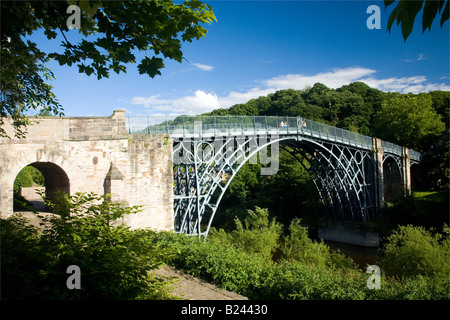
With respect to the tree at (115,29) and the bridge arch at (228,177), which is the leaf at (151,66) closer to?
the tree at (115,29)

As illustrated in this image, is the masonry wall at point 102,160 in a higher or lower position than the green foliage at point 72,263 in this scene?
higher

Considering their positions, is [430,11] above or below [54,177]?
above

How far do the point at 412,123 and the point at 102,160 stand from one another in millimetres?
38054

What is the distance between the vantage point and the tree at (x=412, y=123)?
38250mm

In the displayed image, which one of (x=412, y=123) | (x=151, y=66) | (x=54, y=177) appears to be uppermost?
(x=412, y=123)

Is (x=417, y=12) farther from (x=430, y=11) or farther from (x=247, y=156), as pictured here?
(x=247, y=156)

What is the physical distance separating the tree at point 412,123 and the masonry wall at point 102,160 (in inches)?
1374

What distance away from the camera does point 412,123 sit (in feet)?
127

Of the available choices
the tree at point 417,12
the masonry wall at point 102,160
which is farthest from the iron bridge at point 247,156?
the tree at point 417,12

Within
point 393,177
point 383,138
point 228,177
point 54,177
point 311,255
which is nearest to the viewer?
point 54,177

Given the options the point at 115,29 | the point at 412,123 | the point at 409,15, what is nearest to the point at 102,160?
the point at 115,29

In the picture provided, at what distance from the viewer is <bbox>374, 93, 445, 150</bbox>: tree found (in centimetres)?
3825
